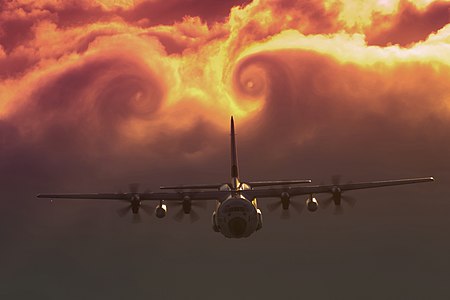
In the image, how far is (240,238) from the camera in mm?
91438

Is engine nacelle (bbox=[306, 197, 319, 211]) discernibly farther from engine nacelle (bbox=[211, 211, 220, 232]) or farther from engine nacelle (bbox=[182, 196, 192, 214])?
engine nacelle (bbox=[182, 196, 192, 214])

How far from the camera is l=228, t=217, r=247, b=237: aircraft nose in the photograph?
8788 centimetres

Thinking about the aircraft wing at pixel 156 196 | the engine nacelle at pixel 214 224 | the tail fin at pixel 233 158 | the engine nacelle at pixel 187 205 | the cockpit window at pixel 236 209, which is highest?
the tail fin at pixel 233 158

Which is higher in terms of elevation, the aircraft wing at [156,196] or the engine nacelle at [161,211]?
the aircraft wing at [156,196]

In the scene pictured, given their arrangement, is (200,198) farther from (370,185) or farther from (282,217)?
(370,185)

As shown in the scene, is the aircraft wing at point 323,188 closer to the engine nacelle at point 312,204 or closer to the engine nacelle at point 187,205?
the engine nacelle at point 312,204

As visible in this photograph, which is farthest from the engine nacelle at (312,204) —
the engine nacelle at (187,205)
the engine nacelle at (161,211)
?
the engine nacelle at (161,211)

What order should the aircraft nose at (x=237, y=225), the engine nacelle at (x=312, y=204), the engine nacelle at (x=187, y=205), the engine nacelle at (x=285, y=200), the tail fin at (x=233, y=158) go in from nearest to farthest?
1. the aircraft nose at (x=237, y=225)
2. the engine nacelle at (x=285, y=200)
3. the engine nacelle at (x=187, y=205)
4. the engine nacelle at (x=312, y=204)
5. the tail fin at (x=233, y=158)

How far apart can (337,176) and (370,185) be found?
6208mm

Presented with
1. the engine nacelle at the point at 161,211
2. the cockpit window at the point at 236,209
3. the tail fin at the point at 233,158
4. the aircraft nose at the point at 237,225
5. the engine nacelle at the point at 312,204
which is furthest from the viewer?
the tail fin at the point at 233,158

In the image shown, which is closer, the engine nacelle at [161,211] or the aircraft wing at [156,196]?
the aircraft wing at [156,196]

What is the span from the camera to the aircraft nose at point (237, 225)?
288 feet

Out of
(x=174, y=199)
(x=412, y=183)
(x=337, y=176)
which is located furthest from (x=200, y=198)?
(x=412, y=183)

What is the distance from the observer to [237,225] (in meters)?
88.0
